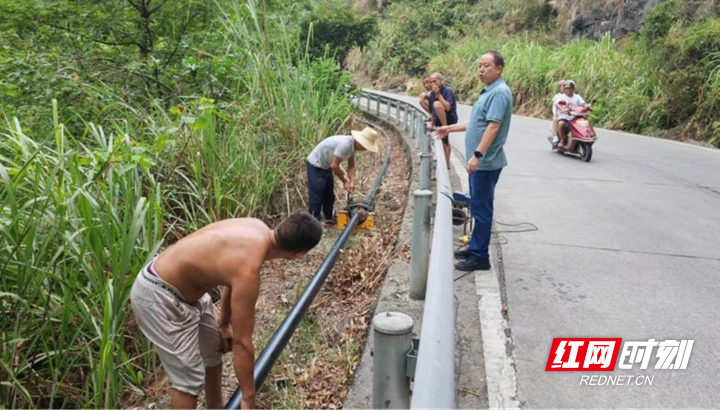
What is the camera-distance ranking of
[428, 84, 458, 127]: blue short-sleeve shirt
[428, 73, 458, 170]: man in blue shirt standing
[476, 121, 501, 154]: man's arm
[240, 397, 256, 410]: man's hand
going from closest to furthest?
[240, 397, 256, 410]: man's hand
[476, 121, 501, 154]: man's arm
[428, 73, 458, 170]: man in blue shirt standing
[428, 84, 458, 127]: blue short-sleeve shirt

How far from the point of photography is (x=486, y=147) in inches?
182

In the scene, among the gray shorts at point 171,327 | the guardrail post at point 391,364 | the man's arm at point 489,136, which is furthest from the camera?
the man's arm at point 489,136

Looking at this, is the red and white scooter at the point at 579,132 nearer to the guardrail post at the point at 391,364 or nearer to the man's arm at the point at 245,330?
the man's arm at the point at 245,330

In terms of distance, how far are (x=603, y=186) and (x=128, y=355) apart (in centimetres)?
731

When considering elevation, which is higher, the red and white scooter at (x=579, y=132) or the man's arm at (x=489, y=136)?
the man's arm at (x=489, y=136)

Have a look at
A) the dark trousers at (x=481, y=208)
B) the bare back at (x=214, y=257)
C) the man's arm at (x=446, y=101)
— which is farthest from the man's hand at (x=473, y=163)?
the man's arm at (x=446, y=101)

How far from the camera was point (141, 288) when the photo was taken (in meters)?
3.06

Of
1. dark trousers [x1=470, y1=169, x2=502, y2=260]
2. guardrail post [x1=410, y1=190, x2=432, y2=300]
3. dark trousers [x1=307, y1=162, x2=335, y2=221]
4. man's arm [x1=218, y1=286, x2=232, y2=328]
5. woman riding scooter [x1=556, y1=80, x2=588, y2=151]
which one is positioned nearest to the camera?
man's arm [x1=218, y1=286, x2=232, y2=328]

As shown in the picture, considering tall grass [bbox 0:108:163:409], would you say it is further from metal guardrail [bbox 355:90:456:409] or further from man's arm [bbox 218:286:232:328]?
metal guardrail [bbox 355:90:456:409]

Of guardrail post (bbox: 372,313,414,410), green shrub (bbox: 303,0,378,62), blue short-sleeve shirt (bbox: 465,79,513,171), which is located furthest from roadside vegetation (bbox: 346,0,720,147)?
guardrail post (bbox: 372,313,414,410)

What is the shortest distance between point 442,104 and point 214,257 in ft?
20.5

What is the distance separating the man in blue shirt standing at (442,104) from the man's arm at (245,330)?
6.05 m

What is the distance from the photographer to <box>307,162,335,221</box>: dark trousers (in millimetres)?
7250

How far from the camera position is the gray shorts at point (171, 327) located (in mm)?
3029
